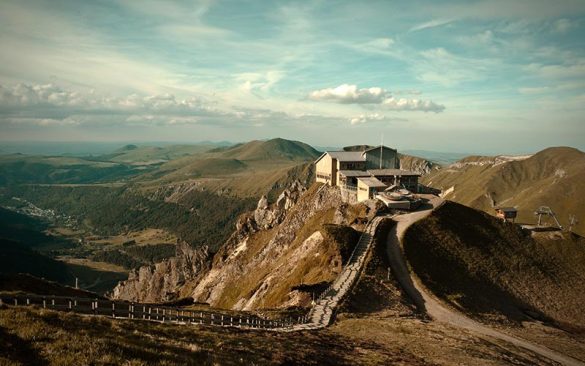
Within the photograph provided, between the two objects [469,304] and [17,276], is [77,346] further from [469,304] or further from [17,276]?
[469,304]

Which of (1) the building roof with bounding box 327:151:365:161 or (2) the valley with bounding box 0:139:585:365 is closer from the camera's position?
(2) the valley with bounding box 0:139:585:365

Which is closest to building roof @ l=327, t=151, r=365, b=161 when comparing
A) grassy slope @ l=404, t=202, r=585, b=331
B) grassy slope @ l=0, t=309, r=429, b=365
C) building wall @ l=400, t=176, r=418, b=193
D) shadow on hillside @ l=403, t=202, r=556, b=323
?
building wall @ l=400, t=176, r=418, b=193

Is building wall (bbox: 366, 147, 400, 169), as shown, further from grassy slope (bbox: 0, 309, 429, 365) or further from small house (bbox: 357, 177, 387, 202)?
grassy slope (bbox: 0, 309, 429, 365)

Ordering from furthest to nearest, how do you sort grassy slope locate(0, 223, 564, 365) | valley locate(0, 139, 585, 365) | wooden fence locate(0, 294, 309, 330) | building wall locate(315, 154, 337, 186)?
building wall locate(315, 154, 337, 186) < wooden fence locate(0, 294, 309, 330) < valley locate(0, 139, 585, 365) < grassy slope locate(0, 223, 564, 365)

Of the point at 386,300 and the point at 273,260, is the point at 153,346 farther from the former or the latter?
the point at 273,260

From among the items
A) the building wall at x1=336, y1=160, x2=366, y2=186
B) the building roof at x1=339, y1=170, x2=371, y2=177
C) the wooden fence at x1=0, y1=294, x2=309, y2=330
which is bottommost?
the wooden fence at x1=0, y1=294, x2=309, y2=330


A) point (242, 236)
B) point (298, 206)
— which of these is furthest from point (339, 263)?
point (242, 236)

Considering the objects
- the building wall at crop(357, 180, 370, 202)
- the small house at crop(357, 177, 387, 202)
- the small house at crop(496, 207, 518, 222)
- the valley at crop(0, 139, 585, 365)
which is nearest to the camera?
the valley at crop(0, 139, 585, 365)

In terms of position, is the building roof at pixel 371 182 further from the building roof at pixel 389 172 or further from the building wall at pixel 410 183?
the building wall at pixel 410 183
